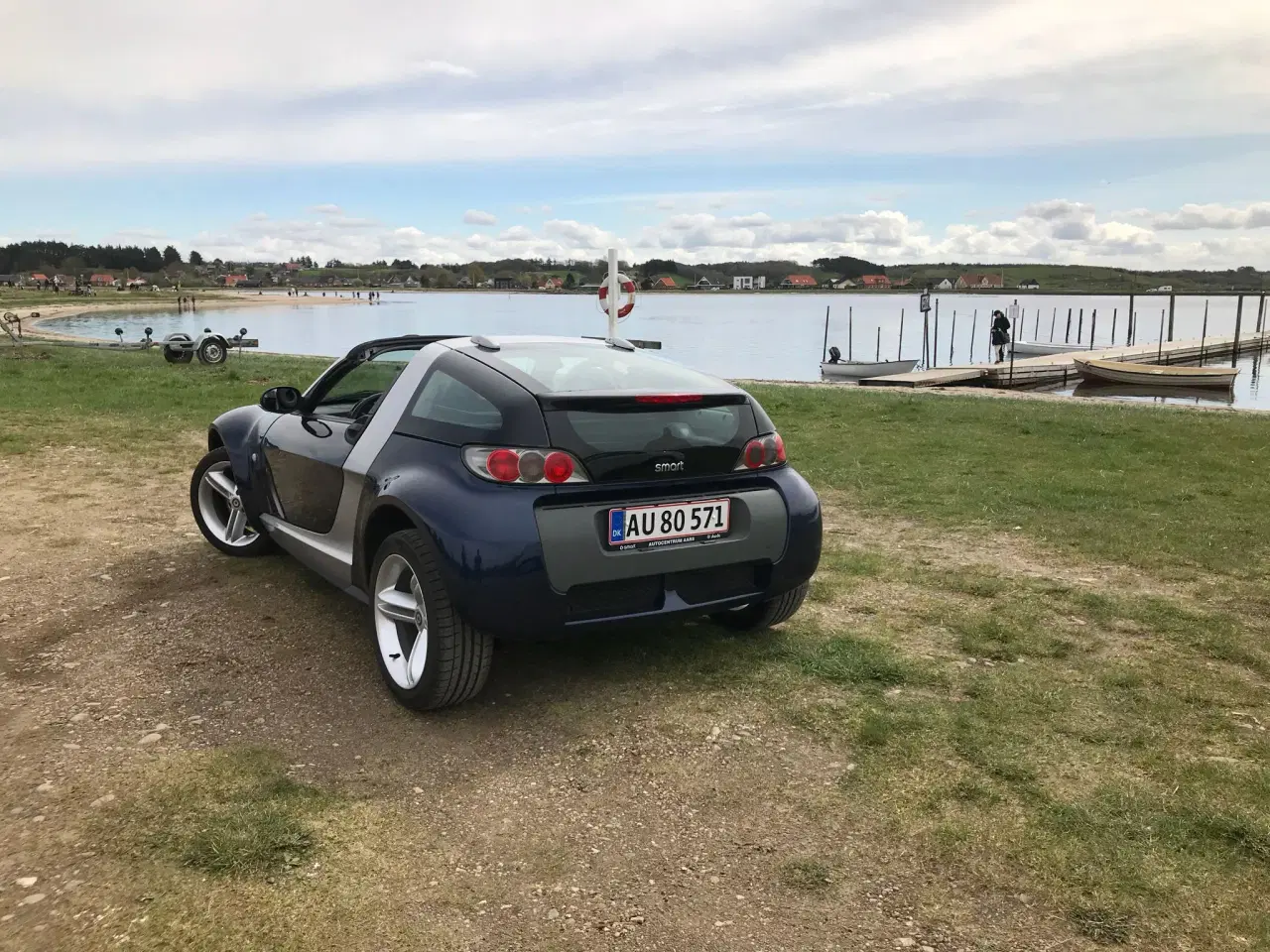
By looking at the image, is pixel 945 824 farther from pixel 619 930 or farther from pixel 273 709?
→ pixel 273 709

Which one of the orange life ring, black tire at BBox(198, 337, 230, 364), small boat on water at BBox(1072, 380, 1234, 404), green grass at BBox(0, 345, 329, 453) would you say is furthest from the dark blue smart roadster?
small boat on water at BBox(1072, 380, 1234, 404)

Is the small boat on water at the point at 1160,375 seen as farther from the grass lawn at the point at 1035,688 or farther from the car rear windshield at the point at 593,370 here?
the car rear windshield at the point at 593,370

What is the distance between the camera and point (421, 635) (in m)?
3.68

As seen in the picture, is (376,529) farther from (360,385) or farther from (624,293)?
(624,293)

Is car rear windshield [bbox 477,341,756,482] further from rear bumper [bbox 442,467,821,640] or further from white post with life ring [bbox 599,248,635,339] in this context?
white post with life ring [bbox 599,248,635,339]

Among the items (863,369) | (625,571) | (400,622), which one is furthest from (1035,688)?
(863,369)

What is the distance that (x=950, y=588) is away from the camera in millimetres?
5332

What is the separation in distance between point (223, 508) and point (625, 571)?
3.51 m

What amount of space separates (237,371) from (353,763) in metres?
16.1

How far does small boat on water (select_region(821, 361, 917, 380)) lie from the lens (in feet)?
125

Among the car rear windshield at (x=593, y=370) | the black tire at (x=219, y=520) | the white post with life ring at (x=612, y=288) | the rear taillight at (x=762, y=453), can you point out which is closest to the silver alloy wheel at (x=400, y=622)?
the car rear windshield at (x=593, y=370)

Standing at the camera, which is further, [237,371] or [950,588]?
[237,371]

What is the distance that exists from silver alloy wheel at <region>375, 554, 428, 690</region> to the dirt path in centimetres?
18

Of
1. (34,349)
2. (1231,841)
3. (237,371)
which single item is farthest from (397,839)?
(34,349)
